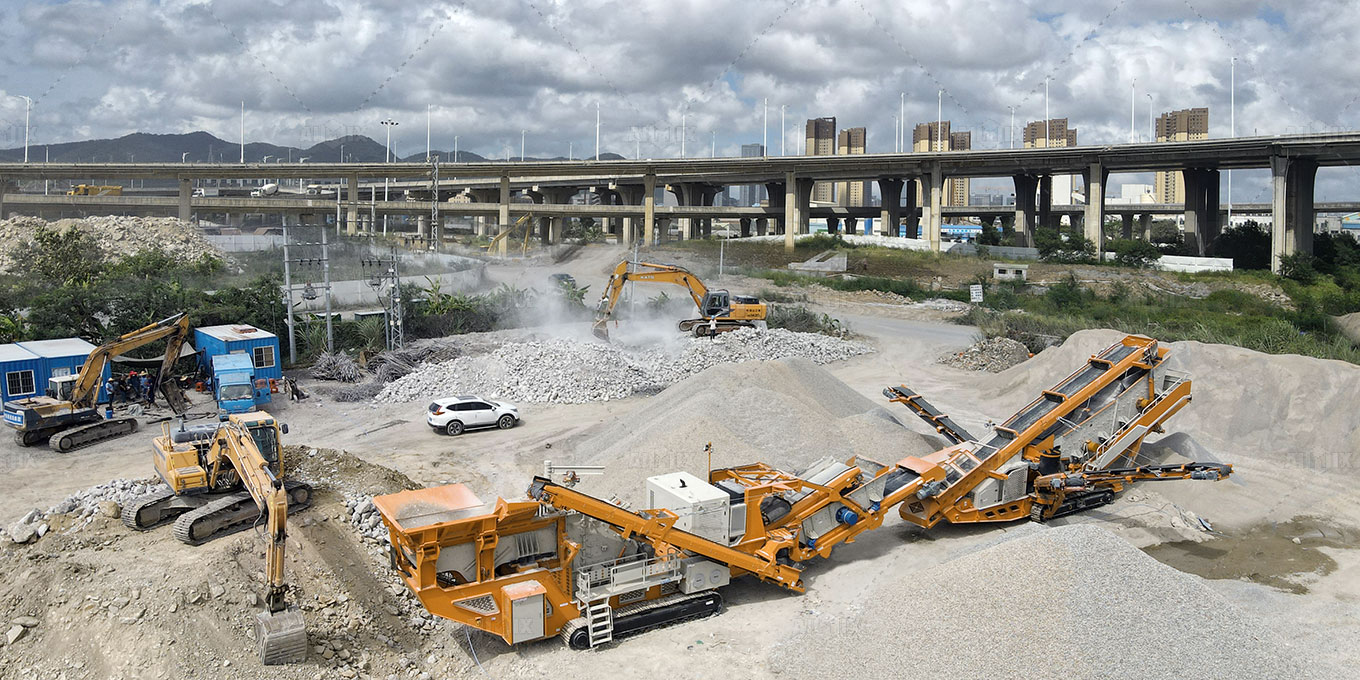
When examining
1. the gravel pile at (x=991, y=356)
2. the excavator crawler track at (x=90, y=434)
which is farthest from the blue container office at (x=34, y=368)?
the gravel pile at (x=991, y=356)

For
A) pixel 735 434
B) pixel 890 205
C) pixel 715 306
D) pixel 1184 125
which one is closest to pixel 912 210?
pixel 890 205

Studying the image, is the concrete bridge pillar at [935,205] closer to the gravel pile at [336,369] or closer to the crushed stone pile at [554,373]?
the crushed stone pile at [554,373]

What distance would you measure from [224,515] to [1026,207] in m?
Result: 76.3

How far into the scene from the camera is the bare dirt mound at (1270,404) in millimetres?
21078

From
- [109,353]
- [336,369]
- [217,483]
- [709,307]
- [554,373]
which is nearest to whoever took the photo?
[217,483]

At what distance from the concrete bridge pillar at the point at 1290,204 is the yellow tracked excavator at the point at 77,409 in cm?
6432

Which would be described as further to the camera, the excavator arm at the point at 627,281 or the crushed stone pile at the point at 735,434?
the excavator arm at the point at 627,281

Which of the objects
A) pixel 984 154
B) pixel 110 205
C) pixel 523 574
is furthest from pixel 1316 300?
pixel 110 205

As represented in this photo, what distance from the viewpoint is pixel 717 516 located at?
1324 centimetres

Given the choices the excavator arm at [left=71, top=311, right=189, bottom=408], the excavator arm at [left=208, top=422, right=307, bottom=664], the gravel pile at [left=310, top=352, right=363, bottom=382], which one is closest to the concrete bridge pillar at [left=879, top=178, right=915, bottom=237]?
the gravel pile at [left=310, top=352, right=363, bottom=382]

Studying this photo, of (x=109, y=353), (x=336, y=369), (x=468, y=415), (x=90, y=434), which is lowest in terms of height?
(x=90, y=434)

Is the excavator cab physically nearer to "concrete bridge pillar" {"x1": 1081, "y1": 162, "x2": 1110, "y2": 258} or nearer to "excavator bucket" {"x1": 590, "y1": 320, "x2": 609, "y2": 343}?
"excavator bucket" {"x1": 590, "y1": 320, "x2": 609, "y2": 343}

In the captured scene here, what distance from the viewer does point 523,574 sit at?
479 inches

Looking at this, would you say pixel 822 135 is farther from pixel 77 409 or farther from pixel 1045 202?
pixel 77 409
